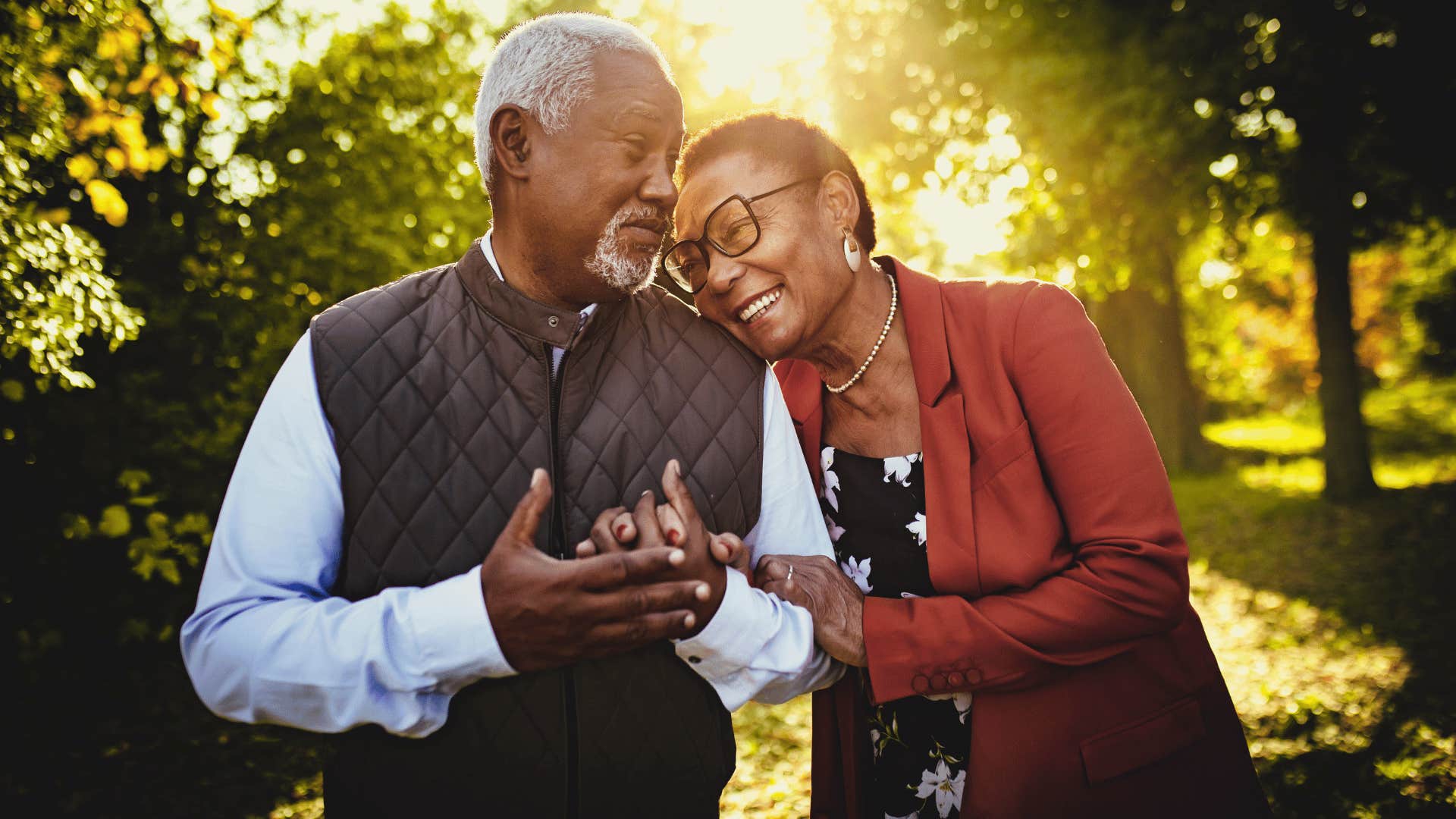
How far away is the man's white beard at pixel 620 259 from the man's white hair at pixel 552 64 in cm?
→ 28

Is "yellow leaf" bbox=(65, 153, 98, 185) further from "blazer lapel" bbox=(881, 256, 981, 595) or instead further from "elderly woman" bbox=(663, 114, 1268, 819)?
"blazer lapel" bbox=(881, 256, 981, 595)

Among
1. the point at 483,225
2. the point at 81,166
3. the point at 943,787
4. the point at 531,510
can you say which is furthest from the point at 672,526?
the point at 483,225

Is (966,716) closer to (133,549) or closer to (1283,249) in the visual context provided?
(133,549)

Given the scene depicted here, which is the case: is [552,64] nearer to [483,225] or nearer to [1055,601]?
[1055,601]

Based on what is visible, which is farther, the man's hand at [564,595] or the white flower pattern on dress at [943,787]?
the white flower pattern on dress at [943,787]

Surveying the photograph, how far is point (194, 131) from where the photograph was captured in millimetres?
5316

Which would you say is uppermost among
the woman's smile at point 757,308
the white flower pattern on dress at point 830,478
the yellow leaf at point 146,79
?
the yellow leaf at point 146,79

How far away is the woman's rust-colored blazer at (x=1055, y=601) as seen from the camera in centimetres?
229

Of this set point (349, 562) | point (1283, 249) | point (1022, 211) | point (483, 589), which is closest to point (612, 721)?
point (483, 589)

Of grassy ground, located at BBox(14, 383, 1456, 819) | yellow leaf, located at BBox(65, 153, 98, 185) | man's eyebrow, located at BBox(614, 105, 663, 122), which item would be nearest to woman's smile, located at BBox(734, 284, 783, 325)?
man's eyebrow, located at BBox(614, 105, 663, 122)

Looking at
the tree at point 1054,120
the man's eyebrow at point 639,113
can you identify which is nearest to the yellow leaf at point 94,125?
the man's eyebrow at point 639,113

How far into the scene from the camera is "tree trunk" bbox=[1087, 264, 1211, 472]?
54.9ft

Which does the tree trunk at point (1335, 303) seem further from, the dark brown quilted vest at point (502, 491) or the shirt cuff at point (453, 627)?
the shirt cuff at point (453, 627)

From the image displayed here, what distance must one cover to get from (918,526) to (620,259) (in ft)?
4.14
